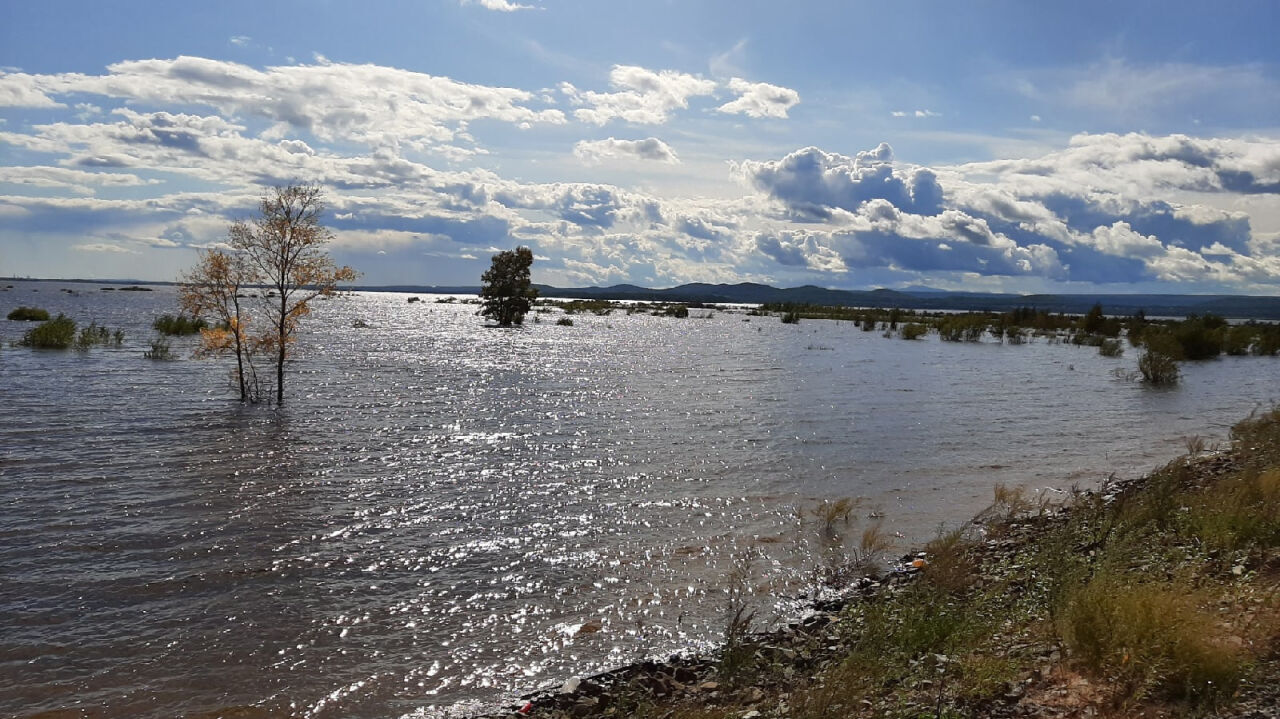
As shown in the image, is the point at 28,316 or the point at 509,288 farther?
the point at 509,288

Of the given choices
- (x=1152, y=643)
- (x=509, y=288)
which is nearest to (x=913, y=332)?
(x=509, y=288)

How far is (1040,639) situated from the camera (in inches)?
327

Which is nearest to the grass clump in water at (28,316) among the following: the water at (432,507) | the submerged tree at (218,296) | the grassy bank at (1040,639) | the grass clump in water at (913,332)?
the water at (432,507)

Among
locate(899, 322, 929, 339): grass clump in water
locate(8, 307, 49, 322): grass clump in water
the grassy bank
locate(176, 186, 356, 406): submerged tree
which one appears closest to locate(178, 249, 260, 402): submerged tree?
locate(176, 186, 356, 406): submerged tree

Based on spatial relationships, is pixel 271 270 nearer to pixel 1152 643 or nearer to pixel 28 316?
pixel 1152 643

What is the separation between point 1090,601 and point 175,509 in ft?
53.8

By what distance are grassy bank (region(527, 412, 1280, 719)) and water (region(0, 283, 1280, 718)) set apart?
1.54 m

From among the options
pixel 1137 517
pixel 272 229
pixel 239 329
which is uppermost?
pixel 272 229

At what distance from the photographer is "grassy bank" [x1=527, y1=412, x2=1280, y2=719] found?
667 cm

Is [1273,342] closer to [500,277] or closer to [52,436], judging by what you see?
[500,277]

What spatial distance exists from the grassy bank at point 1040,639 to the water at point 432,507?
154cm

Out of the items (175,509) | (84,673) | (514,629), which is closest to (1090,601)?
(514,629)

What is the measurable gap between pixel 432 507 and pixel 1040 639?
474 inches

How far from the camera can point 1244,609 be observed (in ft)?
25.8
